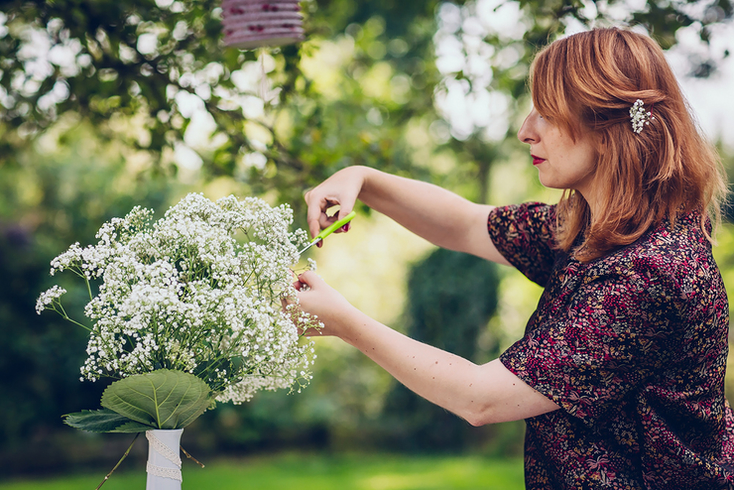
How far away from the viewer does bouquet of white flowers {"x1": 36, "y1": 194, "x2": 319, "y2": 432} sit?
44.4 inches

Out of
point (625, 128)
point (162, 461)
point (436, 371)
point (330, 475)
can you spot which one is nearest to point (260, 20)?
point (625, 128)

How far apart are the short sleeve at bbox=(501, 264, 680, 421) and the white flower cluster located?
0.55 metres

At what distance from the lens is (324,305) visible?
1403 millimetres

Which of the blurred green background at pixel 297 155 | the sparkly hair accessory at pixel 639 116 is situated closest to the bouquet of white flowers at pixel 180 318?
the sparkly hair accessory at pixel 639 116

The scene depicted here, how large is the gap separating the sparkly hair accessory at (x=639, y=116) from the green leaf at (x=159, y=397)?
1189 mm

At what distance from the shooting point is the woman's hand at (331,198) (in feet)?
5.44

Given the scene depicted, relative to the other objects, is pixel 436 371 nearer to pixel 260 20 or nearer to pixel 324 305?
pixel 324 305

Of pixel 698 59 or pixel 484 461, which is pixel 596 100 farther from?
pixel 484 461

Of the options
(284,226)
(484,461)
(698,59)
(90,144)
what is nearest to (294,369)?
(284,226)

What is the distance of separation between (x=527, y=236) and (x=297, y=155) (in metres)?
1.48

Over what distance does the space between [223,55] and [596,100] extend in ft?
6.52

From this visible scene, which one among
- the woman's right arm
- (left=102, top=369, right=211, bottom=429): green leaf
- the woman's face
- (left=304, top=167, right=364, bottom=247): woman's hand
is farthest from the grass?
(left=102, top=369, right=211, bottom=429): green leaf

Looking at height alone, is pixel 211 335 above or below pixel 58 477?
above

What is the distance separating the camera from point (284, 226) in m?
1.38
